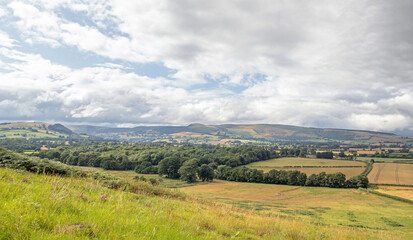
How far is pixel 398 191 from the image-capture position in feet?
264

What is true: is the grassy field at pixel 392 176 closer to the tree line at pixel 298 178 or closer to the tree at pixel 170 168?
the tree line at pixel 298 178

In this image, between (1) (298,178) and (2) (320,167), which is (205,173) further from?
(2) (320,167)

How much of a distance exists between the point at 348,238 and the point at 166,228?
35.7 ft

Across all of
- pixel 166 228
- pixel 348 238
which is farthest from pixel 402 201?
pixel 166 228

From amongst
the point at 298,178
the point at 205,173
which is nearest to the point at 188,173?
the point at 205,173

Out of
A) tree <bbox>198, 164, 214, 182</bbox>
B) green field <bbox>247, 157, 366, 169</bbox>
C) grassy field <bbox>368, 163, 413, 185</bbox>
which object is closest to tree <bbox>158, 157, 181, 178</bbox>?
tree <bbox>198, 164, 214, 182</bbox>

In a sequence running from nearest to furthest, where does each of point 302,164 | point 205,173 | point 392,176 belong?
point 205,173 < point 392,176 < point 302,164

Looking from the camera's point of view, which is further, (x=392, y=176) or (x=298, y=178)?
(x=392, y=176)

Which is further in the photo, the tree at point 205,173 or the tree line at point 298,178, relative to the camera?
the tree at point 205,173

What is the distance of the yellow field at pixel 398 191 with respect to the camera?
73688 mm

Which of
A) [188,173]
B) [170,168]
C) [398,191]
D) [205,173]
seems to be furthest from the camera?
[170,168]

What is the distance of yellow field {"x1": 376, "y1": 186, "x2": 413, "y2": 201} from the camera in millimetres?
73688

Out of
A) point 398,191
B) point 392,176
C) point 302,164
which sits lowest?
point 302,164

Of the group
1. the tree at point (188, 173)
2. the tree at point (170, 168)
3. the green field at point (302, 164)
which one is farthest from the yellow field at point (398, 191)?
the tree at point (170, 168)
